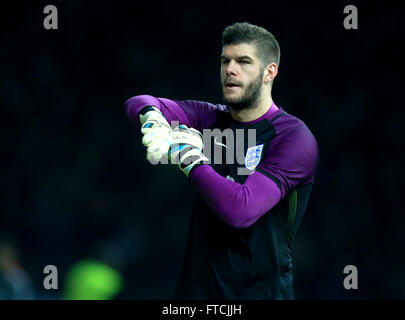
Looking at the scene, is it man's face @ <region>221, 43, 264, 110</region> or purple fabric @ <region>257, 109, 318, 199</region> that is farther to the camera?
man's face @ <region>221, 43, 264, 110</region>

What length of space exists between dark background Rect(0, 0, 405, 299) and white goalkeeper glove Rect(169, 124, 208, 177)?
13.0 ft

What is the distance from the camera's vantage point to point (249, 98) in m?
2.79

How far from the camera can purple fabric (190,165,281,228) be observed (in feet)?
8.11

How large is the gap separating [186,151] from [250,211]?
0.39 meters

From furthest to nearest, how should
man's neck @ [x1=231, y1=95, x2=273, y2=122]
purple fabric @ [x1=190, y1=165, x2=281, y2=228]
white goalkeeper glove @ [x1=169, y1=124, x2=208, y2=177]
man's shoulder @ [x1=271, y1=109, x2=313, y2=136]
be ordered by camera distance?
man's neck @ [x1=231, y1=95, x2=273, y2=122] → man's shoulder @ [x1=271, y1=109, x2=313, y2=136] → white goalkeeper glove @ [x1=169, y1=124, x2=208, y2=177] → purple fabric @ [x1=190, y1=165, x2=281, y2=228]

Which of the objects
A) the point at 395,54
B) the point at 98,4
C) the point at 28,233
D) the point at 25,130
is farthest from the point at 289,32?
the point at 28,233

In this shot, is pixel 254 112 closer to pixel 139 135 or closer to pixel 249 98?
pixel 249 98

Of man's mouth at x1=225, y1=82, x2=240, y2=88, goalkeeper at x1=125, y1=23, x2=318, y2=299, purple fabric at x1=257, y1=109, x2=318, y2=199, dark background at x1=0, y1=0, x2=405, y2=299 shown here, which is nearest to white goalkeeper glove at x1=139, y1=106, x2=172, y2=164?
goalkeeper at x1=125, y1=23, x2=318, y2=299

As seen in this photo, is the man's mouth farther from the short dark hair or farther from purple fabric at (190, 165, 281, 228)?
purple fabric at (190, 165, 281, 228)

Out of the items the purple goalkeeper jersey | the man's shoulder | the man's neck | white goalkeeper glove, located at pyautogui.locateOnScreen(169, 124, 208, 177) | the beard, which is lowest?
the purple goalkeeper jersey

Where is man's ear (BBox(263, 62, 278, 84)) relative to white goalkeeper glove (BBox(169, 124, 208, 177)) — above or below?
above

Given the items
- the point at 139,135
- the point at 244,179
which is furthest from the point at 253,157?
the point at 139,135

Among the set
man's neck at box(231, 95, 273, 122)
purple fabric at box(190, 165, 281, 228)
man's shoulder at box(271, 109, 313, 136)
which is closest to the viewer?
purple fabric at box(190, 165, 281, 228)

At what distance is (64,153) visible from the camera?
23.2ft
